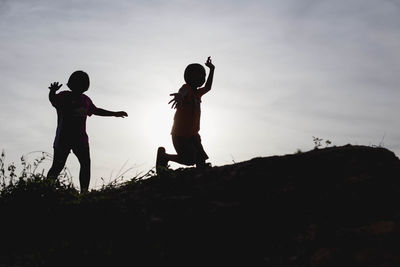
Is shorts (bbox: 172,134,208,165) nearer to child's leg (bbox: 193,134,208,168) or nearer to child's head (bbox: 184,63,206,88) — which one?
child's leg (bbox: 193,134,208,168)

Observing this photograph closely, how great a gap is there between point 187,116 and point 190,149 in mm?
524

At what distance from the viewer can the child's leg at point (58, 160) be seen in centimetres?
658

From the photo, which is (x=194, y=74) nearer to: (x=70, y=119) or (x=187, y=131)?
(x=187, y=131)

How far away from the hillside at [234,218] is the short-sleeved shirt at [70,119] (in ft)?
4.09

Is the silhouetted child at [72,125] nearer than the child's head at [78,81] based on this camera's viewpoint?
Yes

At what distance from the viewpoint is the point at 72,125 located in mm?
6832

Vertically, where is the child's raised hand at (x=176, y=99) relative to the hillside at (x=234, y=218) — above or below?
above

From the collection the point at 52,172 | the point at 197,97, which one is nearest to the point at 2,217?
the point at 52,172

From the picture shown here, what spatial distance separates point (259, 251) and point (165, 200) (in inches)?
54.1

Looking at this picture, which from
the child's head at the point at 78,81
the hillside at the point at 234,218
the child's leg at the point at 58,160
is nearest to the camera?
the hillside at the point at 234,218

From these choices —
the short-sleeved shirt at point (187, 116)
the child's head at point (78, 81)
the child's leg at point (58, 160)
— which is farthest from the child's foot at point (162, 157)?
the child's head at point (78, 81)

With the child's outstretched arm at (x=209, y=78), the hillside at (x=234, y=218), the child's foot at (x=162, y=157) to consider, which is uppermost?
the child's outstretched arm at (x=209, y=78)

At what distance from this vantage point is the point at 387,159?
16.7 ft

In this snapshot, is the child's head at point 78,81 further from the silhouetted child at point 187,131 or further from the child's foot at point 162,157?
the child's foot at point 162,157
